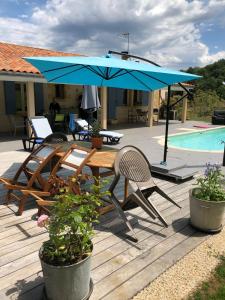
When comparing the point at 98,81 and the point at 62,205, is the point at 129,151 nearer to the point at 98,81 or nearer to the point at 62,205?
the point at 62,205

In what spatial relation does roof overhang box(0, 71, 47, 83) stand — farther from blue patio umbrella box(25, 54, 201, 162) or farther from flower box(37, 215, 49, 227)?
flower box(37, 215, 49, 227)

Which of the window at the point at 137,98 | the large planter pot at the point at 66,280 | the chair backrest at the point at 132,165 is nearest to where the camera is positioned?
the large planter pot at the point at 66,280

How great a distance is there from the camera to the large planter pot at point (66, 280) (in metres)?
2.07

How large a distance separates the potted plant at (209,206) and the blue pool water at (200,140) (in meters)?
7.32

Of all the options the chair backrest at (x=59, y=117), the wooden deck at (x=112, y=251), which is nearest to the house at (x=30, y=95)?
the chair backrest at (x=59, y=117)

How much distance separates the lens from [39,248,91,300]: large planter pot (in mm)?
2072

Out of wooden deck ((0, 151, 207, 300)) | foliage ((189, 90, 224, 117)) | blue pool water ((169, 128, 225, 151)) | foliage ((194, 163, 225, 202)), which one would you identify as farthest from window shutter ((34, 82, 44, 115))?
foliage ((189, 90, 224, 117))

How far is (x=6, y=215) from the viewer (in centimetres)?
388

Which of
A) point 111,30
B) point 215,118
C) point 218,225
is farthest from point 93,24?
point 218,225

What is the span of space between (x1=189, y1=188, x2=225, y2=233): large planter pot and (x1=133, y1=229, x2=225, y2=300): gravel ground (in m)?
0.23

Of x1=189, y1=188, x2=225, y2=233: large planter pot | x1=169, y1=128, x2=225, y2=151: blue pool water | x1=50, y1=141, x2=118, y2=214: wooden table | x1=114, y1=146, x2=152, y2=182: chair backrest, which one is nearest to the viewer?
x1=189, y1=188, x2=225, y2=233: large planter pot

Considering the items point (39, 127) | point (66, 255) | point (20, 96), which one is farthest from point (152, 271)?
point (20, 96)

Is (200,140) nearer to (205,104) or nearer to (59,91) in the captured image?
(59,91)

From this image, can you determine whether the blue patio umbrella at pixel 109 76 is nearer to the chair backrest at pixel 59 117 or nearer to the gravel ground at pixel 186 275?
the gravel ground at pixel 186 275
